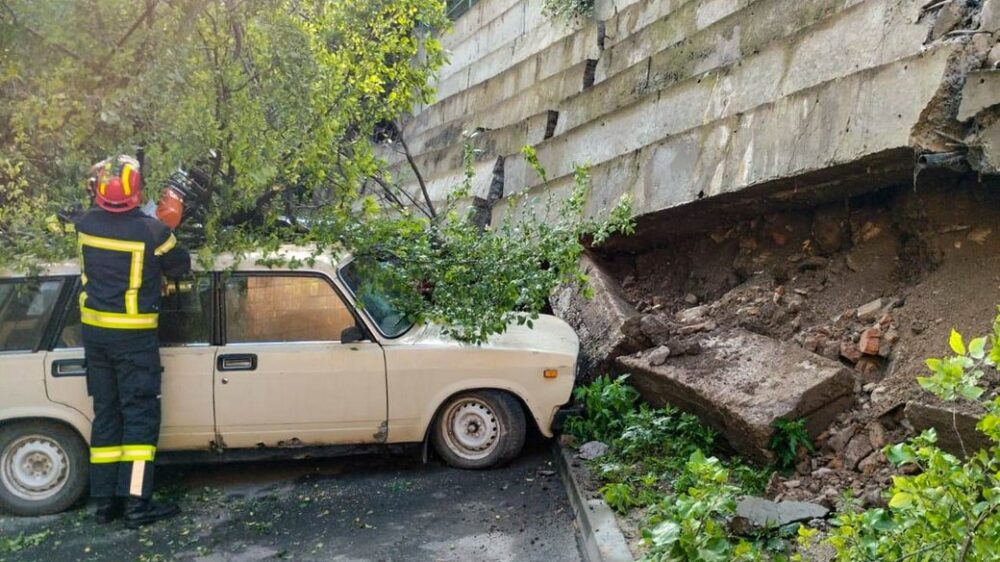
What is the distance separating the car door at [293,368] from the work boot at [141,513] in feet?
1.76

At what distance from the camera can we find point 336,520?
13.9 ft

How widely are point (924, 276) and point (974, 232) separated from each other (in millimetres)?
382

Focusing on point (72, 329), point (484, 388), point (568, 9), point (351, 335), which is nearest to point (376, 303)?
point (351, 335)

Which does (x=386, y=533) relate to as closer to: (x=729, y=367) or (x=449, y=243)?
(x=449, y=243)

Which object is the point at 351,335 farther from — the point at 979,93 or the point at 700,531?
the point at 979,93

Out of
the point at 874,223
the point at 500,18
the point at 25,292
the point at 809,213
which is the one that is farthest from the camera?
the point at 500,18

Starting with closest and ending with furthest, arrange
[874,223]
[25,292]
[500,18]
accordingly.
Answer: [25,292] < [874,223] < [500,18]

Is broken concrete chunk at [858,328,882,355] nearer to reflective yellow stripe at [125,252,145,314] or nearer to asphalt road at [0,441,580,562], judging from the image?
asphalt road at [0,441,580,562]

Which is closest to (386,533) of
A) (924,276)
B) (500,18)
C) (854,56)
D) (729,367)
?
(729,367)

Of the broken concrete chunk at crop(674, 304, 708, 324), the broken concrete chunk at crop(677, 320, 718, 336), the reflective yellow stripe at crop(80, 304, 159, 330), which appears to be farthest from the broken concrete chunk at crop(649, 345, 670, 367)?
the reflective yellow stripe at crop(80, 304, 159, 330)

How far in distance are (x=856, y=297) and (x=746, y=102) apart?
197 centimetres

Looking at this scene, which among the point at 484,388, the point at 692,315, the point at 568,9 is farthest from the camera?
the point at 568,9

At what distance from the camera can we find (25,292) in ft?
14.4

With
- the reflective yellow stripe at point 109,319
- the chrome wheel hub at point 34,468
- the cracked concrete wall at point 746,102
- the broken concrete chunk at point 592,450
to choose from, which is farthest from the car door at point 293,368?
the cracked concrete wall at point 746,102
